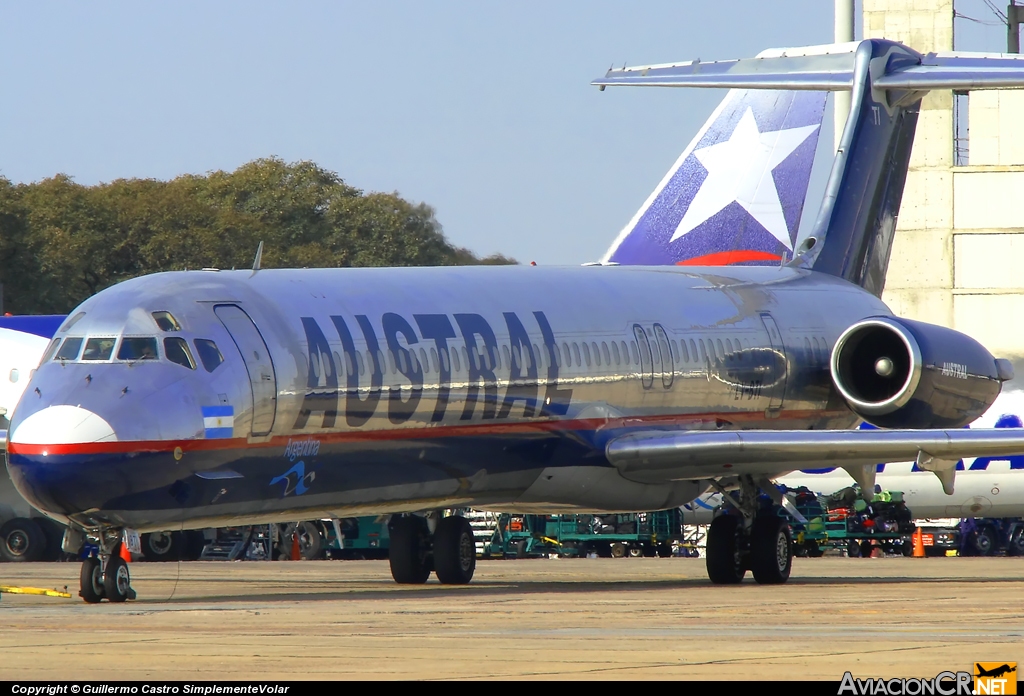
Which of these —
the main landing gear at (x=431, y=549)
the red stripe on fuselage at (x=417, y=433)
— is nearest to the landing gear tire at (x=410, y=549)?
the main landing gear at (x=431, y=549)

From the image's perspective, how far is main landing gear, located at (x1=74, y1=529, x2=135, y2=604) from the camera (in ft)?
54.0

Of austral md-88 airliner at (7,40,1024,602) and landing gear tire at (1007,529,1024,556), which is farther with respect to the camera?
landing gear tire at (1007,529,1024,556)

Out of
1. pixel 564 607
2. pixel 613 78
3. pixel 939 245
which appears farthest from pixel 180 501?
pixel 939 245

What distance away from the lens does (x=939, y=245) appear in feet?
219

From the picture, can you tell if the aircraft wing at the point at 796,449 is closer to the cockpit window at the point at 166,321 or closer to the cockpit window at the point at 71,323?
the cockpit window at the point at 166,321

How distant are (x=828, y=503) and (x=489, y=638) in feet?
91.2

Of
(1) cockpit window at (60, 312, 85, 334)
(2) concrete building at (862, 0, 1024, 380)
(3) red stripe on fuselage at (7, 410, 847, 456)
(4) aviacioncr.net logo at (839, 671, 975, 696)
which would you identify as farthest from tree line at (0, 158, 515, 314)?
(4) aviacioncr.net logo at (839, 671, 975, 696)

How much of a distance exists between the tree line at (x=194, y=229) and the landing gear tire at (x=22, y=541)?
A: 1064 inches

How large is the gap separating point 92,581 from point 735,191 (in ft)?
73.2

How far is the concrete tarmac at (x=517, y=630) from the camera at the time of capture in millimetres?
10047

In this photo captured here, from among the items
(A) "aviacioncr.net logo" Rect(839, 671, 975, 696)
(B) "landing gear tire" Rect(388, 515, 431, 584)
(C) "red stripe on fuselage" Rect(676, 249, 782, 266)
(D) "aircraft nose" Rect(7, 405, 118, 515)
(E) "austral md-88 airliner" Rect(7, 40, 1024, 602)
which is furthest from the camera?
(C) "red stripe on fuselage" Rect(676, 249, 782, 266)

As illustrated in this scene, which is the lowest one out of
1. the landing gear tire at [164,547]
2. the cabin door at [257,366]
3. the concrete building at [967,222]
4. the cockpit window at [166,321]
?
the landing gear tire at [164,547]

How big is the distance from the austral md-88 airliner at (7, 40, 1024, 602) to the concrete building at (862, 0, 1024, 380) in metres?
39.3

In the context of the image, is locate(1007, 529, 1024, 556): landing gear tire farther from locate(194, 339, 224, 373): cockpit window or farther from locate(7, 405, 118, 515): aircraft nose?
locate(7, 405, 118, 515): aircraft nose
